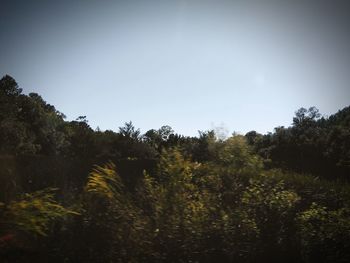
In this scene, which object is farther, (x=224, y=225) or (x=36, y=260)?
(x=224, y=225)

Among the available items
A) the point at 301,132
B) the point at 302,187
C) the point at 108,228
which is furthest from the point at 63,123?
the point at 108,228

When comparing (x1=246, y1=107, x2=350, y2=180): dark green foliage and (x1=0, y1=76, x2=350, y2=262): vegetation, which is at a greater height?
(x1=246, y1=107, x2=350, y2=180): dark green foliage

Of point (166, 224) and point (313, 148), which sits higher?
point (313, 148)

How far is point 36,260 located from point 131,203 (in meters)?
1.51

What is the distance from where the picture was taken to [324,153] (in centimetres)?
4647

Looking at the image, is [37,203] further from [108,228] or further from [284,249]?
[284,249]

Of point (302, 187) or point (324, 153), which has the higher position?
point (324, 153)

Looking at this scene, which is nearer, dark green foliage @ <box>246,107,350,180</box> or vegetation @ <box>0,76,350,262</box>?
vegetation @ <box>0,76,350,262</box>

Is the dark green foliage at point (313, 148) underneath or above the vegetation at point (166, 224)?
above

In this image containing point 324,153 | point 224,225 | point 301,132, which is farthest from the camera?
point 301,132

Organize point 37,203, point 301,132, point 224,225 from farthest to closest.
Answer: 1. point 301,132
2. point 224,225
3. point 37,203

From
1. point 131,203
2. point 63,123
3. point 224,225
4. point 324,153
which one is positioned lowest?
point 224,225

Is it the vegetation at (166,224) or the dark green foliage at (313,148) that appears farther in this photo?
the dark green foliage at (313,148)

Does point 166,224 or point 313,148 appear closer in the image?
point 166,224
